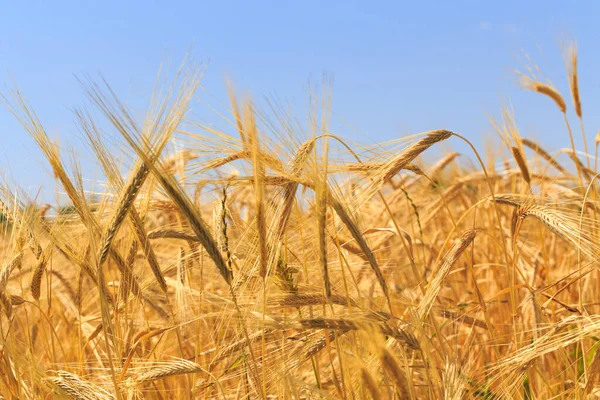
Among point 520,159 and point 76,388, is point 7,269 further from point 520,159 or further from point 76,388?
point 520,159

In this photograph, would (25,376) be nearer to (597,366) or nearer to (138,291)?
(138,291)

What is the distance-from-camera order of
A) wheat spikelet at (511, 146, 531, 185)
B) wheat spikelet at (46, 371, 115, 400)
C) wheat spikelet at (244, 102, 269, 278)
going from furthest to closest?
wheat spikelet at (511, 146, 531, 185) → wheat spikelet at (46, 371, 115, 400) → wheat spikelet at (244, 102, 269, 278)

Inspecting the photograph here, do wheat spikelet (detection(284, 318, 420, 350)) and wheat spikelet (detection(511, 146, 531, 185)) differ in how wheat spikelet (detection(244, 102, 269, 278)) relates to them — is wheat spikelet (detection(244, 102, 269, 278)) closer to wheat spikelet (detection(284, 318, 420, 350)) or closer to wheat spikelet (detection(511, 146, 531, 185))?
wheat spikelet (detection(284, 318, 420, 350))

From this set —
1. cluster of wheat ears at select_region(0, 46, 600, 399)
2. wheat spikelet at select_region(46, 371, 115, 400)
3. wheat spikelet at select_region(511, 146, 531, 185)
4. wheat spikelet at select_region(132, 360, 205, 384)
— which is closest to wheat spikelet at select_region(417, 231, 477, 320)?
cluster of wheat ears at select_region(0, 46, 600, 399)

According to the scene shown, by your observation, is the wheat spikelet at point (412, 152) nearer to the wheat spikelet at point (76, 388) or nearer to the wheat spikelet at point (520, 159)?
the wheat spikelet at point (520, 159)

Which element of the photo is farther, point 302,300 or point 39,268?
point 39,268

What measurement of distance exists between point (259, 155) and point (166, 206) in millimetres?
774

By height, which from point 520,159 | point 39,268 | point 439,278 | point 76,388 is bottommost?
point 76,388

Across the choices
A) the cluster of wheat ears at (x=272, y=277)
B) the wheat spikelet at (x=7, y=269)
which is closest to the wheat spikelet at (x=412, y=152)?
the cluster of wheat ears at (x=272, y=277)

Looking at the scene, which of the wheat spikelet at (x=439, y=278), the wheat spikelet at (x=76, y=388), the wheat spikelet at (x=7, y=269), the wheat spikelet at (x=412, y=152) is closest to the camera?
the wheat spikelet at (x=76, y=388)

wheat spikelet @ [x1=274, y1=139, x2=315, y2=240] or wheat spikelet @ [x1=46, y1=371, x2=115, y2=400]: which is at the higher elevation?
wheat spikelet @ [x1=274, y1=139, x2=315, y2=240]

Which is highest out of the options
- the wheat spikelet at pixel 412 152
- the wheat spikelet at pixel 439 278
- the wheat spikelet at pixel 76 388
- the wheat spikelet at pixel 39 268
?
the wheat spikelet at pixel 412 152

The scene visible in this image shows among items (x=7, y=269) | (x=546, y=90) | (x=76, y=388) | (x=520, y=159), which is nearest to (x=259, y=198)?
(x=76, y=388)

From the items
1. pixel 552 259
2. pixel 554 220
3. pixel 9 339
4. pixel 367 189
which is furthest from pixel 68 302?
pixel 552 259
